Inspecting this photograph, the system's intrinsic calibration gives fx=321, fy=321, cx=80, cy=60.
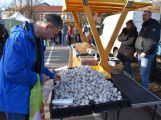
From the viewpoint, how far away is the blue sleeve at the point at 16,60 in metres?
2.81

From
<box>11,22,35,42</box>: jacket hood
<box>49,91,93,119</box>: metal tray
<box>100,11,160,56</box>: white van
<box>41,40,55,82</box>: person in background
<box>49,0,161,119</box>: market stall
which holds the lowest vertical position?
<box>49,91,93,119</box>: metal tray

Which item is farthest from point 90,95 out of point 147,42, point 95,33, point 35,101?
point 147,42

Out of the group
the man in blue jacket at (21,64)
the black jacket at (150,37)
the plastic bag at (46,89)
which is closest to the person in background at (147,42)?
the black jacket at (150,37)

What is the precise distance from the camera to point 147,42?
637 centimetres

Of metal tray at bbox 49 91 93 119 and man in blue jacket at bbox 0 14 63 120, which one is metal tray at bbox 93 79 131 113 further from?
man in blue jacket at bbox 0 14 63 120

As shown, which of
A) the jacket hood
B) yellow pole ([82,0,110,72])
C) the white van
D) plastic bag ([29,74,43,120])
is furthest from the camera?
the white van

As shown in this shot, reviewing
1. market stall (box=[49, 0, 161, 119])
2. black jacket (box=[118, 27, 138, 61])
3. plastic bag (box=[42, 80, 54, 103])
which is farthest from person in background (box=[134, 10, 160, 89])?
plastic bag (box=[42, 80, 54, 103])

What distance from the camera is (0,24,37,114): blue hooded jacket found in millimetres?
2826

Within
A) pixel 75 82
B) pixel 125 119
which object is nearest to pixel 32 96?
pixel 75 82

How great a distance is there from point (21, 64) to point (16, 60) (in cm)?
6

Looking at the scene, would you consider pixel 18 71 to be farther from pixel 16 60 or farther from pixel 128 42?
pixel 128 42

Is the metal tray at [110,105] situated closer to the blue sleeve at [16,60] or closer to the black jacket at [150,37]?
the blue sleeve at [16,60]

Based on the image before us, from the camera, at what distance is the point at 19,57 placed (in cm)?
283

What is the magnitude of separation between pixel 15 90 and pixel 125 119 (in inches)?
124
